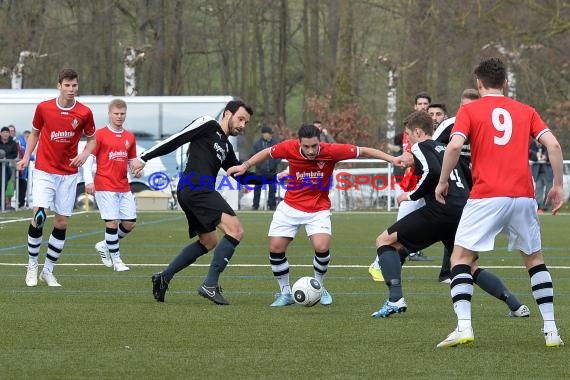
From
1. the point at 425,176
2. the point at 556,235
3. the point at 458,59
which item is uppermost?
the point at 458,59

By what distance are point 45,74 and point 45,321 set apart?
40.1 meters

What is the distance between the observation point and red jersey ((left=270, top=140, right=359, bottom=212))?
1091 cm

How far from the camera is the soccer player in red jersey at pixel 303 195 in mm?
10914

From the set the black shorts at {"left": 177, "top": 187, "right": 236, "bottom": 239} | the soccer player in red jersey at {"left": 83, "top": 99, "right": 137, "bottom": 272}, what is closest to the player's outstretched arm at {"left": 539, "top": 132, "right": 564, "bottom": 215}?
the black shorts at {"left": 177, "top": 187, "right": 236, "bottom": 239}

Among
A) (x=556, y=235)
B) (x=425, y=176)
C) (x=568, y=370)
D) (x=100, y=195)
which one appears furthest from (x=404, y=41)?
(x=568, y=370)

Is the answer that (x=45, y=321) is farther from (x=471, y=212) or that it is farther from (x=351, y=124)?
(x=351, y=124)

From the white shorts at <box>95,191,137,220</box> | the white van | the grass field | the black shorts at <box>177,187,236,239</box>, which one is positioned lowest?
the grass field

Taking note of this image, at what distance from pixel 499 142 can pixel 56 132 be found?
18.0 ft

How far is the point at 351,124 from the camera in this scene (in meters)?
38.2

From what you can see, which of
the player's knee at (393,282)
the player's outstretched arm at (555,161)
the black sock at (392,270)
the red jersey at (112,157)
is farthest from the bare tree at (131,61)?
the player's outstretched arm at (555,161)

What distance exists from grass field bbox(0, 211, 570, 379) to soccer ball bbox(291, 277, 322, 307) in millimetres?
79

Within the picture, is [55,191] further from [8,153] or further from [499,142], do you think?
[8,153]

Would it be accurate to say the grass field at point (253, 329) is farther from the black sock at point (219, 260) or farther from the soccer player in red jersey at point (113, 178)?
the soccer player in red jersey at point (113, 178)

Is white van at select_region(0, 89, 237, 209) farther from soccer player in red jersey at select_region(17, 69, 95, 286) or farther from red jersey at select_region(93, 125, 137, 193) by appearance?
soccer player in red jersey at select_region(17, 69, 95, 286)
